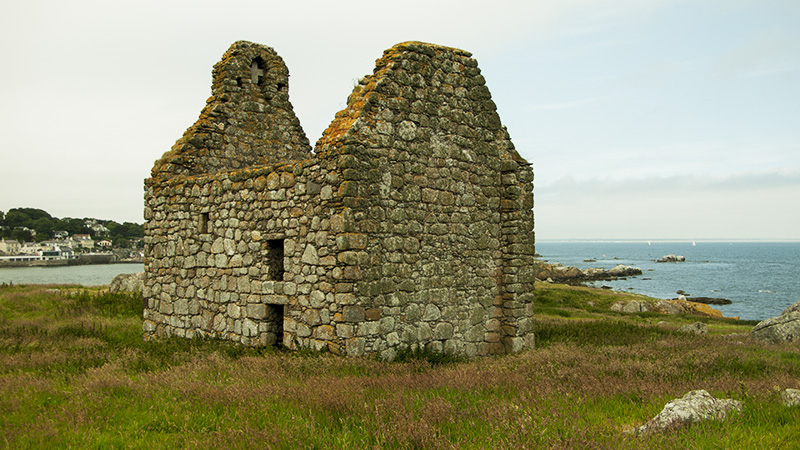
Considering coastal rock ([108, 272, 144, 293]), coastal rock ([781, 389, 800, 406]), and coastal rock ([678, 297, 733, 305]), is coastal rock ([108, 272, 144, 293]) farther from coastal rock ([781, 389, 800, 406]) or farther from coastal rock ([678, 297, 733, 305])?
coastal rock ([678, 297, 733, 305])

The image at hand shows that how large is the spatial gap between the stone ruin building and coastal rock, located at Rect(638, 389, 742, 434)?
480 centimetres

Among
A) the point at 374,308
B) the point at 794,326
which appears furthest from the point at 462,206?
the point at 794,326

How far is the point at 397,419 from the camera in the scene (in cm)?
502

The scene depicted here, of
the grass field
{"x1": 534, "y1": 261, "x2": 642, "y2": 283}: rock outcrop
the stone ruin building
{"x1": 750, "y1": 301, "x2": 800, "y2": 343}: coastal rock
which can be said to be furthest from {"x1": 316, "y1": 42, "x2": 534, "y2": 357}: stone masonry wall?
{"x1": 534, "y1": 261, "x2": 642, "y2": 283}: rock outcrop

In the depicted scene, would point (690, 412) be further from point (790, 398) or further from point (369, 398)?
point (369, 398)

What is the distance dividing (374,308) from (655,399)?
4449mm

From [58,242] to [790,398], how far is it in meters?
155

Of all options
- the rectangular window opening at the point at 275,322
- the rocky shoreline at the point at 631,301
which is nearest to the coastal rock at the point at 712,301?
the rocky shoreline at the point at 631,301

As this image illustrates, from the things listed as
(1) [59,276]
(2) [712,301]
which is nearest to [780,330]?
(2) [712,301]

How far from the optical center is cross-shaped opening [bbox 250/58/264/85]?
13.4m

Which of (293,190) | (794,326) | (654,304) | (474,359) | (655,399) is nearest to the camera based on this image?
(655,399)

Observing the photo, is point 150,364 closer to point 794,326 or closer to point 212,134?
point 212,134

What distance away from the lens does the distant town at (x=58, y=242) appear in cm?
11519

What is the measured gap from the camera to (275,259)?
32.9ft
